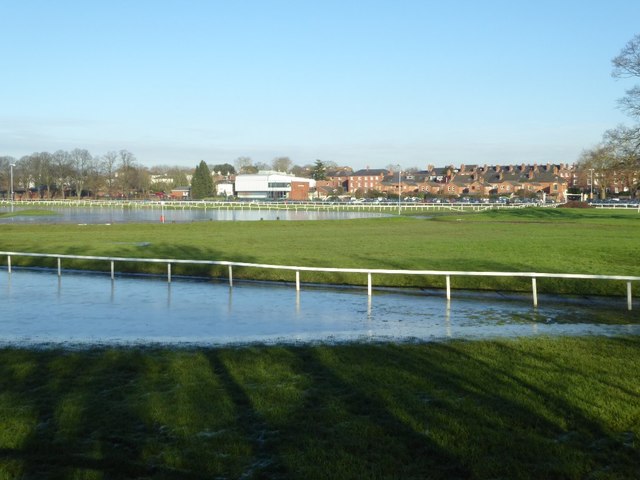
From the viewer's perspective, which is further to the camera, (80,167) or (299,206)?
(80,167)

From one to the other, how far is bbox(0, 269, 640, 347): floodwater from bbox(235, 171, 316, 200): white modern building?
142 metres

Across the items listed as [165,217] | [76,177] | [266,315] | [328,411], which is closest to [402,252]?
[266,315]

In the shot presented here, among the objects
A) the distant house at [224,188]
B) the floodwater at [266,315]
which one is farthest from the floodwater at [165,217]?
the distant house at [224,188]

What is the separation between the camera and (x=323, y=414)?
7871mm

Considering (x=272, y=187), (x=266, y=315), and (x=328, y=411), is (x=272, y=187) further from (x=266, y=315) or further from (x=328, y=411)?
(x=328, y=411)

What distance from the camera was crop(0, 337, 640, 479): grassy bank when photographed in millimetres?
6445

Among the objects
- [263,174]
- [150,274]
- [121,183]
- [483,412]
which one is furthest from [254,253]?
[263,174]

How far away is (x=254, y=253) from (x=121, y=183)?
→ 130 metres

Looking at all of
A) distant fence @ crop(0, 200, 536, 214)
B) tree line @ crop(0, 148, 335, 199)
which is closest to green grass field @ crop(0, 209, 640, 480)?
distant fence @ crop(0, 200, 536, 214)

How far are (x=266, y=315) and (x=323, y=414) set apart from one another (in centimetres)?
866

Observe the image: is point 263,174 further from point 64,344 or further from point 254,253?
point 64,344

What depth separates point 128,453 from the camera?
22.2 ft

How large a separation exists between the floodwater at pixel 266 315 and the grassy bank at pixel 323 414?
7.09ft

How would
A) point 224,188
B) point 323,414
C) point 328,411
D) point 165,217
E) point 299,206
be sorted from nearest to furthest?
point 323,414 → point 328,411 → point 165,217 → point 299,206 → point 224,188
